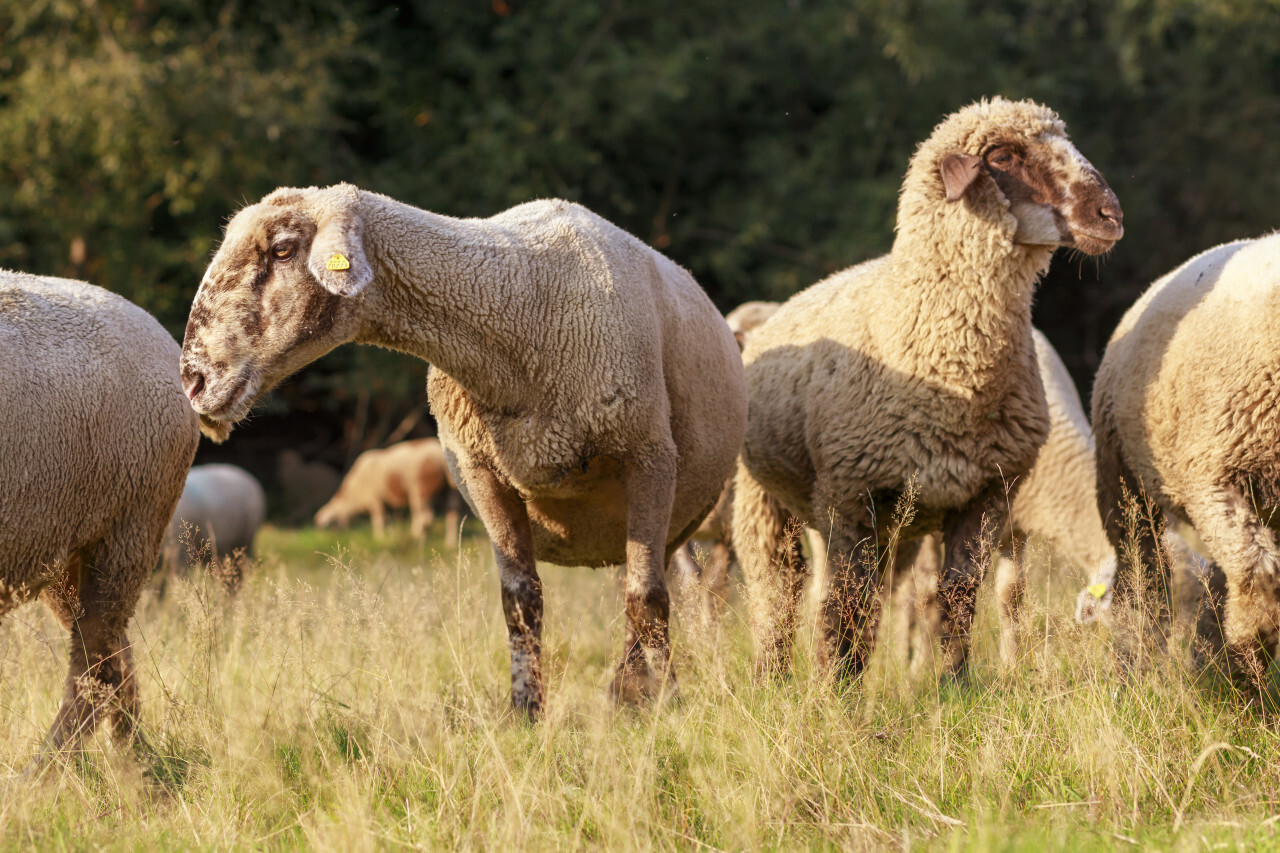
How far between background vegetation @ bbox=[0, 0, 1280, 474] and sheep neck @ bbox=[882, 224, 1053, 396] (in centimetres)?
972

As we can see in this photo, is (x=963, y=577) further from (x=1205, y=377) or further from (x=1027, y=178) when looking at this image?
(x=1027, y=178)

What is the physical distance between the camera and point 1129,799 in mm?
3451

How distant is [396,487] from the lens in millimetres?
15609

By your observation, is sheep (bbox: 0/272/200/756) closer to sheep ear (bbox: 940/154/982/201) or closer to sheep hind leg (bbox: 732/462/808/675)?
sheep hind leg (bbox: 732/462/808/675)

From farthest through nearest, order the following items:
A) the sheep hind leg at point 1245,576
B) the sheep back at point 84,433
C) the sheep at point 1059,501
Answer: the sheep at point 1059,501
the sheep hind leg at point 1245,576
the sheep back at point 84,433

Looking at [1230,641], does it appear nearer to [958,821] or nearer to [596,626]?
[958,821]

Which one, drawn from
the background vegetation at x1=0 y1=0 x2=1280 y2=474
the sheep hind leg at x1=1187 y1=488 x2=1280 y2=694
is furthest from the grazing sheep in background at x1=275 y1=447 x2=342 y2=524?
the sheep hind leg at x1=1187 y1=488 x2=1280 y2=694

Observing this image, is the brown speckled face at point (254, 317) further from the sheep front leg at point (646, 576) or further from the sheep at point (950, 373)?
the sheep at point (950, 373)

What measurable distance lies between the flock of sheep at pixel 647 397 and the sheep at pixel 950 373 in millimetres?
12

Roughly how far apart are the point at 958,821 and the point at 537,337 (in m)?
2.12

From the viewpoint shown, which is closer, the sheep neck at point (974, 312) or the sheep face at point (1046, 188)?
the sheep face at point (1046, 188)

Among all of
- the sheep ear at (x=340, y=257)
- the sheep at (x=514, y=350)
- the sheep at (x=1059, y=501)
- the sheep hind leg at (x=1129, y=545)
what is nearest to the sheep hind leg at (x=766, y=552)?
the sheep at (x=514, y=350)

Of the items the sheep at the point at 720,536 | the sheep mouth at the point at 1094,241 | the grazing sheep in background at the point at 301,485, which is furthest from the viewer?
the grazing sheep in background at the point at 301,485

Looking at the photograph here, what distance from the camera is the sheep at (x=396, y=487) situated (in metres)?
15.4
